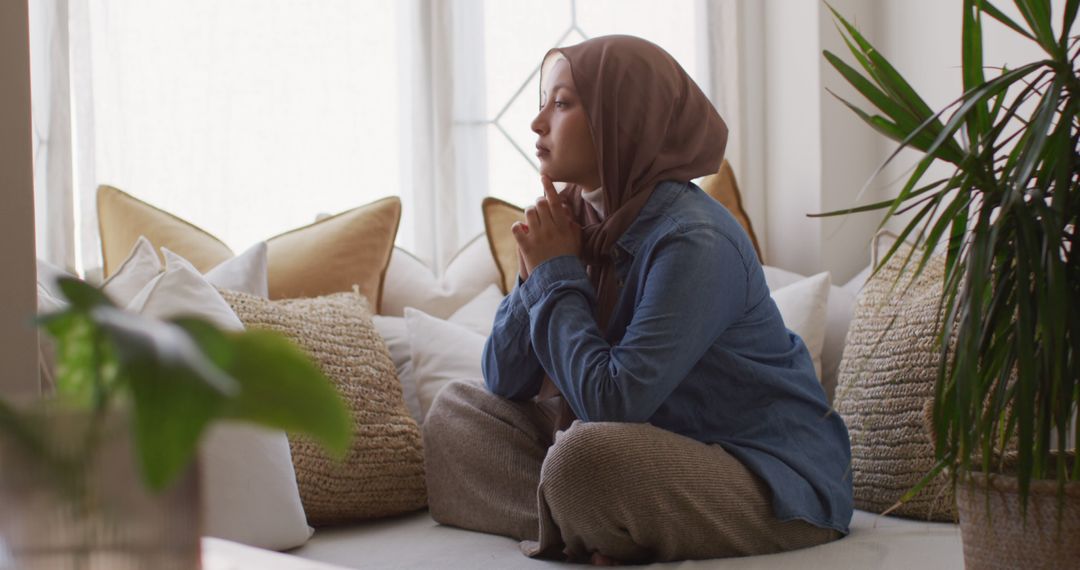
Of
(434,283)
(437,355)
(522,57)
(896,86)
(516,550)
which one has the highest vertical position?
(522,57)

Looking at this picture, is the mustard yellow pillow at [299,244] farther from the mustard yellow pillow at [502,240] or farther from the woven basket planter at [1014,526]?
the woven basket planter at [1014,526]

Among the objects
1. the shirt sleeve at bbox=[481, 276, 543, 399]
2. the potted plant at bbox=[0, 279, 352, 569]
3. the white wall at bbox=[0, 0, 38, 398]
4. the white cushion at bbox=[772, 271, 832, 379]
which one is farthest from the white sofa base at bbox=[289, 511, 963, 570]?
the potted plant at bbox=[0, 279, 352, 569]

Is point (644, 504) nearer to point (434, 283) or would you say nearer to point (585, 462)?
point (585, 462)

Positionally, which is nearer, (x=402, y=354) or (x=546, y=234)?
(x=546, y=234)

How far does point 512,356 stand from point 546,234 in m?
0.26

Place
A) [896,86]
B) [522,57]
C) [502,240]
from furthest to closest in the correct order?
[522,57], [502,240], [896,86]

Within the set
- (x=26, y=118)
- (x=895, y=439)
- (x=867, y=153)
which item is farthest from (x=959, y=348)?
(x=867, y=153)

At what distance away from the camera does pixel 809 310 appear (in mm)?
2619

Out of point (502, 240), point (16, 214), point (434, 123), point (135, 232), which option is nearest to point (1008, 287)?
point (16, 214)

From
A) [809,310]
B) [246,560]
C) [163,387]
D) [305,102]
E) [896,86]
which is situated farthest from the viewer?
[305,102]

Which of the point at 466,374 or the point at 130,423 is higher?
the point at 130,423

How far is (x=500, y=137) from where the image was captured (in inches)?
131

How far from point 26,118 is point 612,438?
1070 mm

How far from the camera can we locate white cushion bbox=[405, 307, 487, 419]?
98.7 inches
